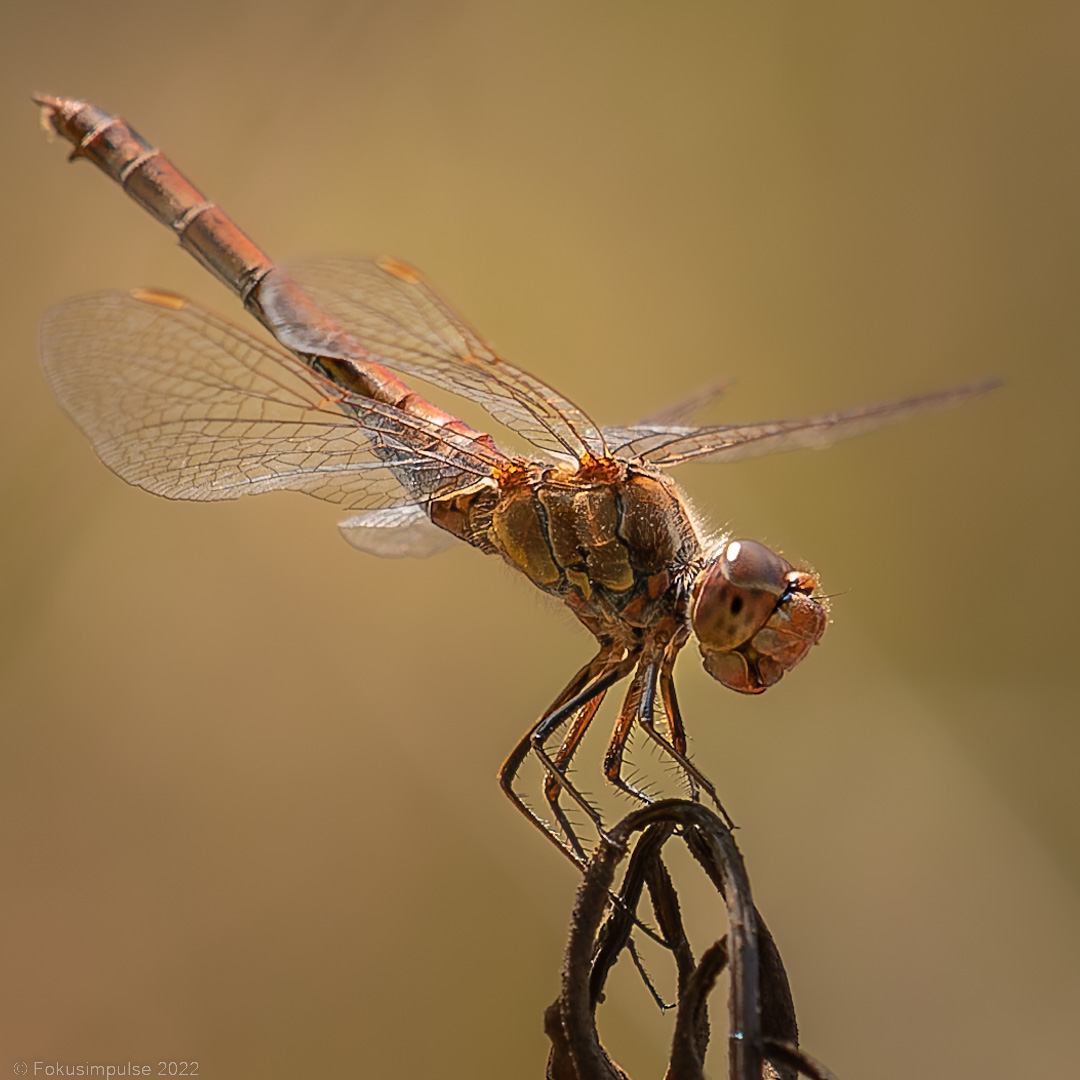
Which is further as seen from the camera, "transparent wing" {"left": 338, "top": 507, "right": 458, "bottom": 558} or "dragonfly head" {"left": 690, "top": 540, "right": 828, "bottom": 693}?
"transparent wing" {"left": 338, "top": 507, "right": 458, "bottom": 558}

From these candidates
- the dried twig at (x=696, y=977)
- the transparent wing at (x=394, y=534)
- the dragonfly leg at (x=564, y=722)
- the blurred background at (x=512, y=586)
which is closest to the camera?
the dried twig at (x=696, y=977)

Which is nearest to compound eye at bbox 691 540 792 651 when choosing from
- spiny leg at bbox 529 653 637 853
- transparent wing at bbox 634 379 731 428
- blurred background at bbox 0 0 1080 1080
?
spiny leg at bbox 529 653 637 853

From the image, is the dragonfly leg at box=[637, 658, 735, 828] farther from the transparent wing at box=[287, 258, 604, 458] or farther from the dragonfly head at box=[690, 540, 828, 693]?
the transparent wing at box=[287, 258, 604, 458]

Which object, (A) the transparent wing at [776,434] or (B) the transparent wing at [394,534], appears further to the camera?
(B) the transparent wing at [394,534]

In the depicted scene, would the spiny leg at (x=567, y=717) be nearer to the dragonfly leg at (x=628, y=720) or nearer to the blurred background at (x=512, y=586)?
the dragonfly leg at (x=628, y=720)

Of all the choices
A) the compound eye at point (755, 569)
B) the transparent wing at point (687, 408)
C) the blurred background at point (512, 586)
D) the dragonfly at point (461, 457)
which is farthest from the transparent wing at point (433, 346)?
the blurred background at point (512, 586)

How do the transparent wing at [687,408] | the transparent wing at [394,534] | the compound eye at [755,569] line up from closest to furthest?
the compound eye at [755,569]
the transparent wing at [394,534]
the transparent wing at [687,408]
